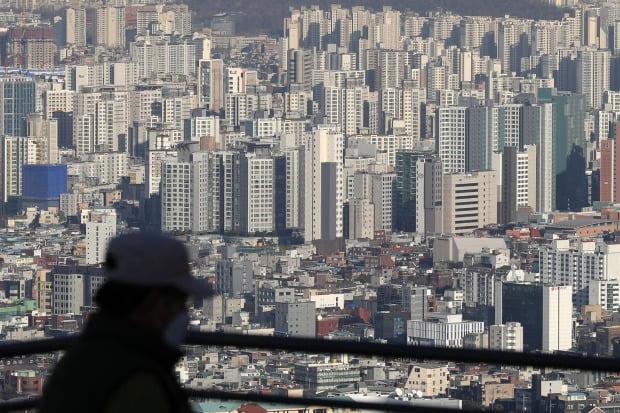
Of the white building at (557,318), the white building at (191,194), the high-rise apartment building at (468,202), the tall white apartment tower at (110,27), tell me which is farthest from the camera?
the tall white apartment tower at (110,27)

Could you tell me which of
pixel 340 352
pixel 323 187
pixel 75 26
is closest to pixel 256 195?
pixel 323 187

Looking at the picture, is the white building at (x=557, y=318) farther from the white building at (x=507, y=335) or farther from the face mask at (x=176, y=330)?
the face mask at (x=176, y=330)

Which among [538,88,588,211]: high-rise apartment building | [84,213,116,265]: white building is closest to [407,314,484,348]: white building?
[84,213,116,265]: white building

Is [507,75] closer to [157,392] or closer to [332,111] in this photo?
[332,111]

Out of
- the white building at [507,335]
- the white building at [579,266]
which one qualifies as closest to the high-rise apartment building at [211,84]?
the white building at [579,266]

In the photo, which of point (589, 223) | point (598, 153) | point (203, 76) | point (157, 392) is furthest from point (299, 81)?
point (157, 392)

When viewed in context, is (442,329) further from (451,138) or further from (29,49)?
(29,49)

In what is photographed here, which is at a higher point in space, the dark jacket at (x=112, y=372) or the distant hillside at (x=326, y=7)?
the distant hillside at (x=326, y=7)
